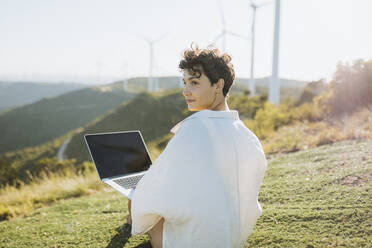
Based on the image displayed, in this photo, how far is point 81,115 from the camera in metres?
93.8

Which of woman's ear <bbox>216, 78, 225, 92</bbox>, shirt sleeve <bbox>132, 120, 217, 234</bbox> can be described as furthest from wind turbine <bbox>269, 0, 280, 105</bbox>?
shirt sleeve <bbox>132, 120, 217, 234</bbox>

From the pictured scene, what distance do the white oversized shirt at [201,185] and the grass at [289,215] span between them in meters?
1.31

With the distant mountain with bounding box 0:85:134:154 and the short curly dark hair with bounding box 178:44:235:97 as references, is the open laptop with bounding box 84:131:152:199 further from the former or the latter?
the distant mountain with bounding box 0:85:134:154

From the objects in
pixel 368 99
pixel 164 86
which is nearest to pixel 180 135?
pixel 368 99

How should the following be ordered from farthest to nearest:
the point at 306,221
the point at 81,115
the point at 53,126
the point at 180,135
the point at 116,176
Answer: the point at 81,115, the point at 53,126, the point at 306,221, the point at 116,176, the point at 180,135

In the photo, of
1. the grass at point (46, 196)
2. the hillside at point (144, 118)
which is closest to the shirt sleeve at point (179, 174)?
the grass at point (46, 196)

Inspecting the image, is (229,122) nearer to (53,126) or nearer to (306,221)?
(306,221)

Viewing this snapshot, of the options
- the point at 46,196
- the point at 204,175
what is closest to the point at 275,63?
the point at 46,196

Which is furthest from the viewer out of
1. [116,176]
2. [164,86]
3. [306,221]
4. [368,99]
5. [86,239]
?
[164,86]

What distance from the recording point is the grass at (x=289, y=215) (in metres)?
3.10

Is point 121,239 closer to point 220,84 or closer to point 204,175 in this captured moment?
point 204,175

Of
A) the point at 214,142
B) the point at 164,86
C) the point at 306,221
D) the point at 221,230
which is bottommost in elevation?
the point at 306,221

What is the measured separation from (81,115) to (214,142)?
97672 millimetres

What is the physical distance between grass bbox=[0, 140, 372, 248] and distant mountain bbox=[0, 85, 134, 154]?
7813 centimetres
